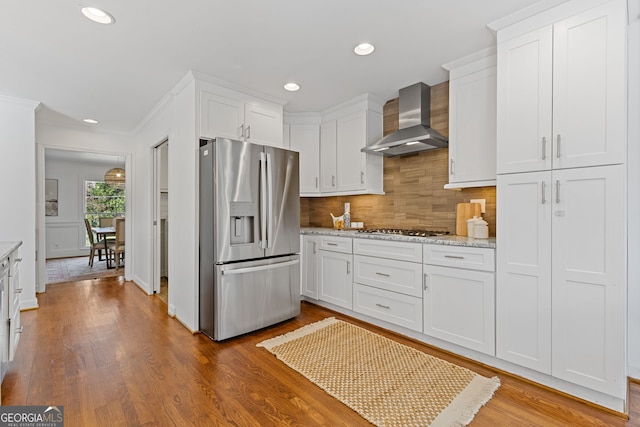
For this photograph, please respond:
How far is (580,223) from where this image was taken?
6.07 ft

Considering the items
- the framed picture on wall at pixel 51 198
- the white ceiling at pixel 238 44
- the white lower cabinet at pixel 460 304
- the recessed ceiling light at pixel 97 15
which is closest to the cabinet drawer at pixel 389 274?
the white lower cabinet at pixel 460 304

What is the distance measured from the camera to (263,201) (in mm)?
2953

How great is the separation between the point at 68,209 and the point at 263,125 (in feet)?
23.6

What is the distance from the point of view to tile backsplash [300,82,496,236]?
3.07m

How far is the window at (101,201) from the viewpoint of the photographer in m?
8.02

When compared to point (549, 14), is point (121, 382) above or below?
below

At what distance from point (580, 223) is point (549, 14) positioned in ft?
4.45

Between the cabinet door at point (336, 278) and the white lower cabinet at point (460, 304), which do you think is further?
the cabinet door at point (336, 278)

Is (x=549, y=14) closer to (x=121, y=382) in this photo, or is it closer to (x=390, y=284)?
(x=390, y=284)

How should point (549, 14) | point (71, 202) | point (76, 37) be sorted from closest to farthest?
1. point (549, 14)
2. point (76, 37)
3. point (71, 202)

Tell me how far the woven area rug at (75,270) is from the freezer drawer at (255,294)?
4032mm

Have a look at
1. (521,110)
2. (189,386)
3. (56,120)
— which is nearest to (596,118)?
(521,110)

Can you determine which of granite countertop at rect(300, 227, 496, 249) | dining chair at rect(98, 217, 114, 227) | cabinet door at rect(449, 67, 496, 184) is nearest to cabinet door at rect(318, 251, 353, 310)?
granite countertop at rect(300, 227, 496, 249)

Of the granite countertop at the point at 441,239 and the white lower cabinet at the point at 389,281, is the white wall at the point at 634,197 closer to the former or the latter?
the granite countertop at the point at 441,239
